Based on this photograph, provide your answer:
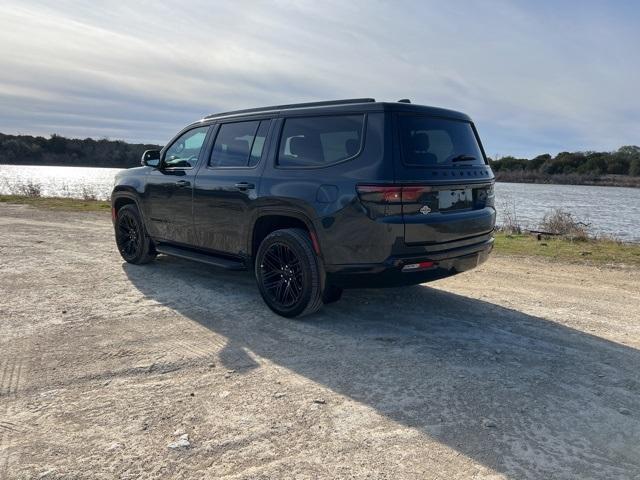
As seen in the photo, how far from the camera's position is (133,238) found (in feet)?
23.6

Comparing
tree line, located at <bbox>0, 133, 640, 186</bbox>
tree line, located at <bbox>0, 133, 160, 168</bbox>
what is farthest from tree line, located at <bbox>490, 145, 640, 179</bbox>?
tree line, located at <bbox>0, 133, 160, 168</bbox>

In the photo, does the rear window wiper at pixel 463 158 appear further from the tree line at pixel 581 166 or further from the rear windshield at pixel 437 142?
the tree line at pixel 581 166

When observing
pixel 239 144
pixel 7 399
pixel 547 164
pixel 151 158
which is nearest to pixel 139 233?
pixel 151 158

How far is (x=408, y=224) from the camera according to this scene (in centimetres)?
409

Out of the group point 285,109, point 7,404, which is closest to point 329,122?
point 285,109

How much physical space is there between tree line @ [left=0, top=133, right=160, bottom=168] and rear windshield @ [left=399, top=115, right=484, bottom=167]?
152 feet

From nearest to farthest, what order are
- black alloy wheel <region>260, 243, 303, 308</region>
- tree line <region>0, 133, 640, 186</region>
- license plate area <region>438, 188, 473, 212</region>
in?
1. license plate area <region>438, 188, 473, 212</region>
2. black alloy wheel <region>260, 243, 303, 308</region>
3. tree line <region>0, 133, 640, 186</region>

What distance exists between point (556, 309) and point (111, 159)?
48240 millimetres

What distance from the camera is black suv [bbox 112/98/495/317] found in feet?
13.5

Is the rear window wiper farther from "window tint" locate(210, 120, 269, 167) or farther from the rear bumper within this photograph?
"window tint" locate(210, 120, 269, 167)

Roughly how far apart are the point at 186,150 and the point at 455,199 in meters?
3.52

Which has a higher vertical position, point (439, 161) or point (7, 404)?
point (439, 161)

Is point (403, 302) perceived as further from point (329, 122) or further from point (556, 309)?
point (329, 122)

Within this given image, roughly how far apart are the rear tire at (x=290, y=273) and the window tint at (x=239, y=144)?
0.98 metres
